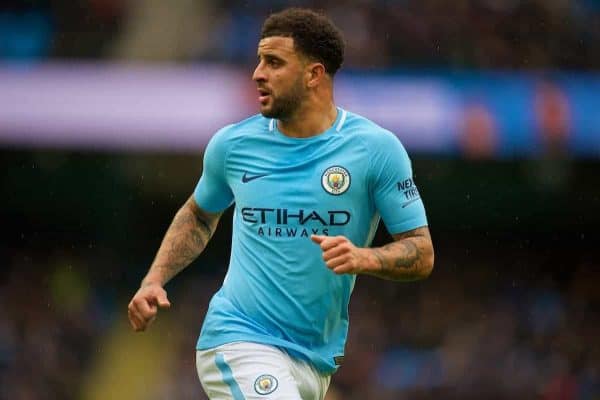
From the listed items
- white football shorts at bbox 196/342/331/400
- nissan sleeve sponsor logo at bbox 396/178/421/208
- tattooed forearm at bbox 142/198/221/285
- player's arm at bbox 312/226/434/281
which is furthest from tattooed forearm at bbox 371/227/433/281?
tattooed forearm at bbox 142/198/221/285

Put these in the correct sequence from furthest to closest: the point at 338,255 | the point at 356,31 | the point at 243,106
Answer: the point at 356,31 < the point at 243,106 < the point at 338,255

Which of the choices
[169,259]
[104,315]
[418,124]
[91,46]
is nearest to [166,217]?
[104,315]

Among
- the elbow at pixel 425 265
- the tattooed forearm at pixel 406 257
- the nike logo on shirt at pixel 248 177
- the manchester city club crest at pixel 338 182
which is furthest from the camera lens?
the nike logo on shirt at pixel 248 177

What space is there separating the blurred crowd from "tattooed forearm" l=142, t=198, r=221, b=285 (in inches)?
300

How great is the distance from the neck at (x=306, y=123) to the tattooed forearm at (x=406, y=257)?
0.59 metres

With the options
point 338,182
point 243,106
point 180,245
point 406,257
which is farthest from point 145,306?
point 243,106

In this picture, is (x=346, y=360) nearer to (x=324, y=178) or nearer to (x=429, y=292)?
(x=429, y=292)

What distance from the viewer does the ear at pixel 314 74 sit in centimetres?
580

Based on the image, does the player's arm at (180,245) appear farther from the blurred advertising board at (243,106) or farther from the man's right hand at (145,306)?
the blurred advertising board at (243,106)

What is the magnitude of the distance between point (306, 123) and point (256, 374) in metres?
1.13

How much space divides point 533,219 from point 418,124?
3854 mm

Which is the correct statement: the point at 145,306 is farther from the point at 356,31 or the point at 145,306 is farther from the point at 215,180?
the point at 356,31

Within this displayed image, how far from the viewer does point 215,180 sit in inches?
234

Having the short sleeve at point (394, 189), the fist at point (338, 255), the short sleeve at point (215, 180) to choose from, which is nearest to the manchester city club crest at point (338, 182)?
the short sleeve at point (394, 189)
